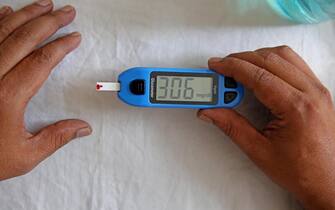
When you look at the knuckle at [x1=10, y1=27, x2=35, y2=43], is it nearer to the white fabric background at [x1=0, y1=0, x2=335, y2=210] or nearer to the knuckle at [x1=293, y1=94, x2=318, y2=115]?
the white fabric background at [x1=0, y1=0, x2=335, y2=210]

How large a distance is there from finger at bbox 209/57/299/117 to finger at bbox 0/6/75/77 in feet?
0.93

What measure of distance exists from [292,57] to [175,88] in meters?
0.20

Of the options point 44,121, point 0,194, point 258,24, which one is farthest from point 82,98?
point 258,24

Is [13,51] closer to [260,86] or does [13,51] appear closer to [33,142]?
[33,142]

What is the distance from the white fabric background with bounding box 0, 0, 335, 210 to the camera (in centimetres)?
77

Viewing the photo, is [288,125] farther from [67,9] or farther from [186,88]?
[67,9]

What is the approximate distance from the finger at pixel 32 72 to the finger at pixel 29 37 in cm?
1

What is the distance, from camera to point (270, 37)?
0.81 meters

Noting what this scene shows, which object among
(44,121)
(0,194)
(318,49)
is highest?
(318,49)

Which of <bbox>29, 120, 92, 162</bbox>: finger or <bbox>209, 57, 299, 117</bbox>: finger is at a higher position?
<bbox>209, 57, 299, 117</bbox>: finger

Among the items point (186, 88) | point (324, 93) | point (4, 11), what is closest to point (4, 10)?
point (4, 11)

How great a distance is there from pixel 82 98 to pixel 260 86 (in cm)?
29

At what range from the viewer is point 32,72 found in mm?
713

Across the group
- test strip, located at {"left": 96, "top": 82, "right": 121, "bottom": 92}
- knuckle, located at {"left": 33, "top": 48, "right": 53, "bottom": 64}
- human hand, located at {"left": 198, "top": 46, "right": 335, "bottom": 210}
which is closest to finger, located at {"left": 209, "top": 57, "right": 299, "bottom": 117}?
human hand, located at {"left": 198, "top": 46, "right": 335, "bottom": 210}
